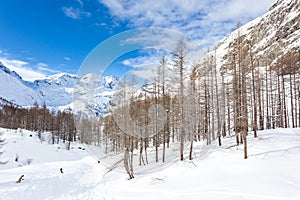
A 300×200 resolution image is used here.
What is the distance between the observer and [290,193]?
388 inches

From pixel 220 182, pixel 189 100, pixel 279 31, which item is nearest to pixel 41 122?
pixel 189 100

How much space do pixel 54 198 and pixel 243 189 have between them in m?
11.6

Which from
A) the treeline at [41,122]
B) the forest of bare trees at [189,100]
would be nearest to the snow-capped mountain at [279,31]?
the treeline at [41,122]

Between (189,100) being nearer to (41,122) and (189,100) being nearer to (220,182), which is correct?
(220,182)

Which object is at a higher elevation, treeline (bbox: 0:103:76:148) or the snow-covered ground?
treeline (bbox: 0:103:76:148)

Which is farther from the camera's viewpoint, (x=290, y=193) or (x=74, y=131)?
(x=74, y=131)

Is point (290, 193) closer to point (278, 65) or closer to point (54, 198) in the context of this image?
point (54, 198)

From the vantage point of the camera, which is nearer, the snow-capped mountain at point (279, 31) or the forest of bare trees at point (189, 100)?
the forest of bare trees at point (189, 100)

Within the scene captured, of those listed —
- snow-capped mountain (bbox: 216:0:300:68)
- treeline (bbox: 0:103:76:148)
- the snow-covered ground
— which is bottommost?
the snow-covered ground

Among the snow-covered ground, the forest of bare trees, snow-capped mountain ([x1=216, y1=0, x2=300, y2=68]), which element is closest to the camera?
the snow-covered ground

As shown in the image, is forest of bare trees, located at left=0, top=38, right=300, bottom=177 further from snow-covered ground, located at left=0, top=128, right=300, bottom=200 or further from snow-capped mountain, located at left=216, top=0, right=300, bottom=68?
snow-capped mountain, located at left=216, top=0, right=300, bottom=68

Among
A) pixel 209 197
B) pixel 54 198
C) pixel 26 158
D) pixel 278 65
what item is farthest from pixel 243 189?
pixel 26 158

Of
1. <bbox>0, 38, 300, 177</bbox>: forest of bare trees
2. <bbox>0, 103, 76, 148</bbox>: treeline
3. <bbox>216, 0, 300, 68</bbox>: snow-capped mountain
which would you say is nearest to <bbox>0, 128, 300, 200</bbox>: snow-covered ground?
<bbox>0, 38, 300, 177</bbox>: forest of bare trees

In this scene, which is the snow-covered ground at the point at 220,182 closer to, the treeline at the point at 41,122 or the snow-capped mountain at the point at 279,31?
the treeline at the point at 41,122
